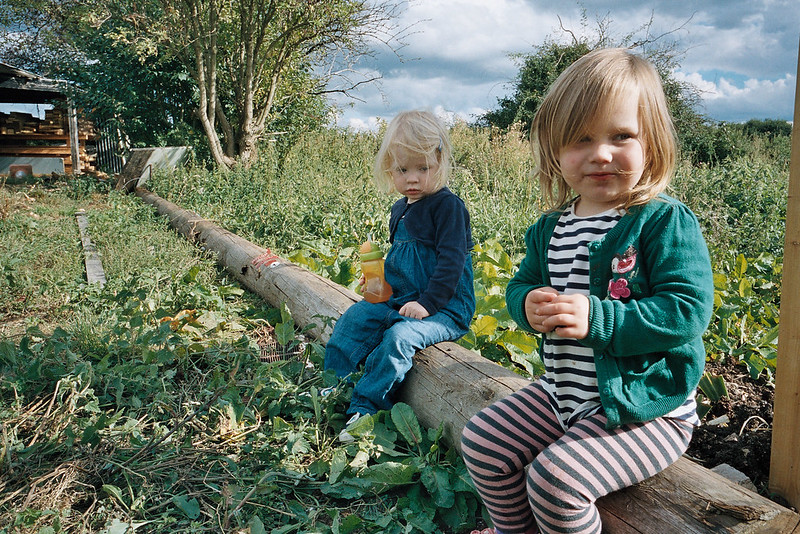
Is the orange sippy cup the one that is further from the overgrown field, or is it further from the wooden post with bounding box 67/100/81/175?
the wooden post with bounding box 67/100/81/175

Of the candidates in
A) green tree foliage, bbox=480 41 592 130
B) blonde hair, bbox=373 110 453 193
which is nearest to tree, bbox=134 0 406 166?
green tree foliage, bbox=480 41 592 130

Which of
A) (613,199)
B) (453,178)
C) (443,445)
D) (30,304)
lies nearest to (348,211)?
(453,178)

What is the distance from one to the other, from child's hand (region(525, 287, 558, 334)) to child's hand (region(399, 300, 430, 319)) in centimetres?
111

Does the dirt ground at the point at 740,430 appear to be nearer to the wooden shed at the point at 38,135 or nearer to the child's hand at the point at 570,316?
the child's hand at the point at 570,316

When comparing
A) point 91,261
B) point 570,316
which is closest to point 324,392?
point 570,316

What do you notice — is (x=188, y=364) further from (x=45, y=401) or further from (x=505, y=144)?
(x=505, y=144)

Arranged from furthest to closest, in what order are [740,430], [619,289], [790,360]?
[740,430] → [790,360] → [619,289]

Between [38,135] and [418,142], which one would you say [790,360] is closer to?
[418,142]

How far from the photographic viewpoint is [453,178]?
7539 millimetres

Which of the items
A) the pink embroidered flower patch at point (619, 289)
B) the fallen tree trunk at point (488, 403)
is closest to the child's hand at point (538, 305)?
the pink embroidered flower patch at point (619, 289)

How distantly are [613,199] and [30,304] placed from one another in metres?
4.36

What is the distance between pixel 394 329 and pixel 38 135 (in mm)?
19306

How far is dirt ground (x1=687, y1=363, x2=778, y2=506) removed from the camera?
84.7 inches

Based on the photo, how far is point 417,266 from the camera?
9.49ft
